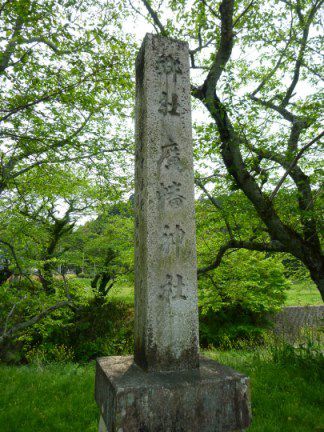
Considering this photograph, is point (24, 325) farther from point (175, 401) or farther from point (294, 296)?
point (294, 296)

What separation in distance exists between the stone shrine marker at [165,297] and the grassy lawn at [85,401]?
6.84 feet

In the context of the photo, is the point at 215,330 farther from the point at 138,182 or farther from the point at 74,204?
the point at 138,182

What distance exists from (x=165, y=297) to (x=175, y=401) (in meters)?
0.72

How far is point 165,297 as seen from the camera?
8.14ft

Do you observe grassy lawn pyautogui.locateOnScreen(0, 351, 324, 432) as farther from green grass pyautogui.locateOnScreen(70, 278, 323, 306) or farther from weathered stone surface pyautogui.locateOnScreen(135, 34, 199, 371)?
green grass pyautogui.locateOnScreen(70, 278, 323, 306)

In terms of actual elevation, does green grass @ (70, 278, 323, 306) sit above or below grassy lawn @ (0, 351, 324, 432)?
above

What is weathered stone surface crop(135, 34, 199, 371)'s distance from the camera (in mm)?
2439

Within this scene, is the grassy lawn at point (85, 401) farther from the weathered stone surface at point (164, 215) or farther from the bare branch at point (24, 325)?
the weathered stone surface at point (164, 215)

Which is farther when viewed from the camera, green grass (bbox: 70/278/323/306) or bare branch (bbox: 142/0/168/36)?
green grass (bbox: 70/278/323/306)

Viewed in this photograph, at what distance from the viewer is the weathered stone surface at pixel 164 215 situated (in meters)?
2.44

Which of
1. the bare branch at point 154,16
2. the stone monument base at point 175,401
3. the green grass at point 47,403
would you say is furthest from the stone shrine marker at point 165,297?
the bare branch at point 154,16

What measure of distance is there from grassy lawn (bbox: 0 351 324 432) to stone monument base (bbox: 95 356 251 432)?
2254 millimetres

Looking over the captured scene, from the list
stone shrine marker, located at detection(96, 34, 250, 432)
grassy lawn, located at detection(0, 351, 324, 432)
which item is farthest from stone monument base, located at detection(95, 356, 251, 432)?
grassy lawn, located at detection(0, 351, 324, 432)

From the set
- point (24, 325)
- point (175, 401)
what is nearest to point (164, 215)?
point (175, 401)
